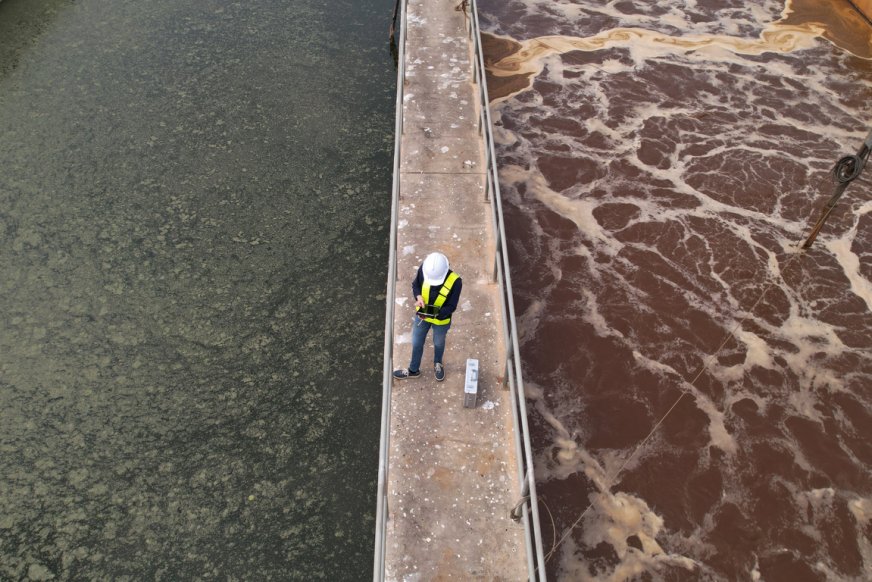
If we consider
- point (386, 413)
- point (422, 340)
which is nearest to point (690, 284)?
point (422, 340)

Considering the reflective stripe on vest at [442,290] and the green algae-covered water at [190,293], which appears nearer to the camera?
the reflective stripe on vest at [442,290]

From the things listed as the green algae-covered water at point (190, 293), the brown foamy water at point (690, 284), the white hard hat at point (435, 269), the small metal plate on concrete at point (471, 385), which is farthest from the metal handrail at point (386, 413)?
the brown foamy water at point (690, 284)

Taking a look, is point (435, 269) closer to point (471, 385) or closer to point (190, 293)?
point (471, 385)

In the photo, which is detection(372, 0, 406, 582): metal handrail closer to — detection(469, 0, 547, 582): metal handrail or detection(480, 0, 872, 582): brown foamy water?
detection(469, 0, 547, 582): metal handrail

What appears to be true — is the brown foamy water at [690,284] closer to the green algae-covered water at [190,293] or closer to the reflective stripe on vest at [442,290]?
the green algae-covered water at [190,293]

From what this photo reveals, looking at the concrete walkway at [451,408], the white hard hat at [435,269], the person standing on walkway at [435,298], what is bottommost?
the concrete walkway at [451,408]

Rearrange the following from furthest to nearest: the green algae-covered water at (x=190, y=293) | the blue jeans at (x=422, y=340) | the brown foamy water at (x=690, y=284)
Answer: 1. the brown foamy water at (x=690, y=284)
2. the green algae-covered water at (x=190, y=293)
3. the blue jeans at (x=422, y=340)

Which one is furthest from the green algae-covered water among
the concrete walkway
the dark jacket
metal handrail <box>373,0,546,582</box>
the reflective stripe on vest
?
the reflective stripe on vest

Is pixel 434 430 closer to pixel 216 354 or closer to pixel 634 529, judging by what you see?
pixel 634 529
